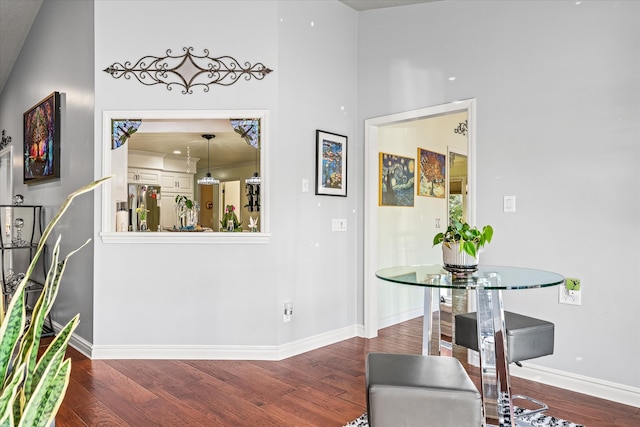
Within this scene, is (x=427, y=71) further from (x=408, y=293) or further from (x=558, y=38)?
(x=408, y=293)

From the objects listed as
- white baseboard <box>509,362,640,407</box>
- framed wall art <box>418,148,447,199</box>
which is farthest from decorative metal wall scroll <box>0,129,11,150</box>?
white baseboard <box>509,362,640,407</box>

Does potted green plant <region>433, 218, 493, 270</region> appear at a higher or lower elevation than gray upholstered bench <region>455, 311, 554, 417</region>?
higher

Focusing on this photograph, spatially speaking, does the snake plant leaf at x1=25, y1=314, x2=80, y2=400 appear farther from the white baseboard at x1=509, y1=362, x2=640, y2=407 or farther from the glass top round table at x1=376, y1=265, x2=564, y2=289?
the white baseboard at x1=509, y1=362, x2=640, y2=407

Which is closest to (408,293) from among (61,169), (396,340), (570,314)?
(396,340)

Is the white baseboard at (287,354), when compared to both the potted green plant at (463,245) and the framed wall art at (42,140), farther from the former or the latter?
the framed wall art at (42,140)

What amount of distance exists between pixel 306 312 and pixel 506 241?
5.21 ft

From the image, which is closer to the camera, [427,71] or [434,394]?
[434,394]

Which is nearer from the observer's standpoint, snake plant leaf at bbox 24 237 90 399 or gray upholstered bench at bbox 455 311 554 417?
snake plant leaf at bbox 24 237 90 399

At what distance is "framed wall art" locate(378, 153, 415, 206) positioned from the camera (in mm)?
4395

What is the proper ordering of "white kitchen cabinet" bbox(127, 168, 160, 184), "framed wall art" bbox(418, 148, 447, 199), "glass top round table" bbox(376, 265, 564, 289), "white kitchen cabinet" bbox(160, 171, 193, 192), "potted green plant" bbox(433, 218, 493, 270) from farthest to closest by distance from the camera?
1. "framed wall art" bbox(418, 148, 447, 199)
2. "white kitchen cabinet" bbox(160, 171, 193, 192)
3. "white kitchen cabinet" bbox(127, 168, 160, 184)
4. "potted green plant" bbox(433, 218, 493, 270)
5. "glass top round table" bbox(376, 265, 564, 289)

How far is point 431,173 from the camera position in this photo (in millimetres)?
5117

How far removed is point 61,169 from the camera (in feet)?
12.6

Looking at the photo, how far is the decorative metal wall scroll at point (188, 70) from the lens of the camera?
10.9ft

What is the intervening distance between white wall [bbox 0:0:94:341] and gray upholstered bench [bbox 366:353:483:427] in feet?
8.60
